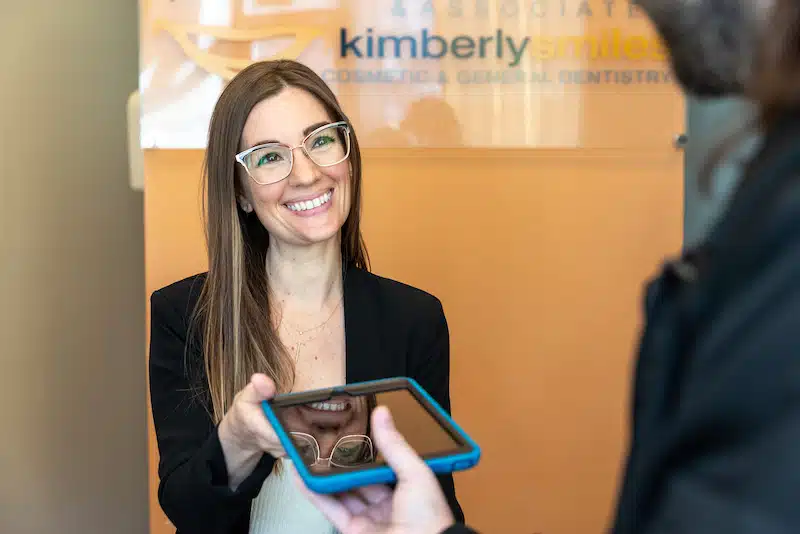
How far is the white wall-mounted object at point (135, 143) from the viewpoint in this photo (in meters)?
2.27

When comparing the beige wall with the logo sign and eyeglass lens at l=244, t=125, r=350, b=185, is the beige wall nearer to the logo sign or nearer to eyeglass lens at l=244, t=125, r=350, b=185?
the logo sign

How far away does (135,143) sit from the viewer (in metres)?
2.29

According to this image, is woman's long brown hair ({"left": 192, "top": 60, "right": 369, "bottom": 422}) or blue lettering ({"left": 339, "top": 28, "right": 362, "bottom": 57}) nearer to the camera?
woman's long brown hair ({"left": 192, "top": 60, "right": 369, "bottom": 422})

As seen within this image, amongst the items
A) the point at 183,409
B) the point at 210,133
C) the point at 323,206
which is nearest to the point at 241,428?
the point at 183,409

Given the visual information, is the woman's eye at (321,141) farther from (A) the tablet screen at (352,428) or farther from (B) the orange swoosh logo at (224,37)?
(A) the tablet screen at (352,428)

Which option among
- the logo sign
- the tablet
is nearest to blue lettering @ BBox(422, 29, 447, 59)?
the logo sign

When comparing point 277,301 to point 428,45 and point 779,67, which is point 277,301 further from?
point 779,67

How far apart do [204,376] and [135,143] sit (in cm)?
93

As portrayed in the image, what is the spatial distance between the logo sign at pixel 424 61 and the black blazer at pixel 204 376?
516 millimetres

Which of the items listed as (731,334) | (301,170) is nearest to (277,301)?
(301,170)

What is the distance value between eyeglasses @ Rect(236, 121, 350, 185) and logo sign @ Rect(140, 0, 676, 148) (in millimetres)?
449

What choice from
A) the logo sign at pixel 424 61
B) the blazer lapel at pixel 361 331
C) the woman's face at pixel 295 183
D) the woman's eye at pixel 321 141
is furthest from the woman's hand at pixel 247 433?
the logo sign at pixel 424 61

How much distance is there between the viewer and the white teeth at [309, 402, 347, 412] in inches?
46.7

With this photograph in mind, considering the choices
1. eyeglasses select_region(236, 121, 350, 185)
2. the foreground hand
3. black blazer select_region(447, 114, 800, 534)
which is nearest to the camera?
black blazer select_region(447, 114, 800, 534)
